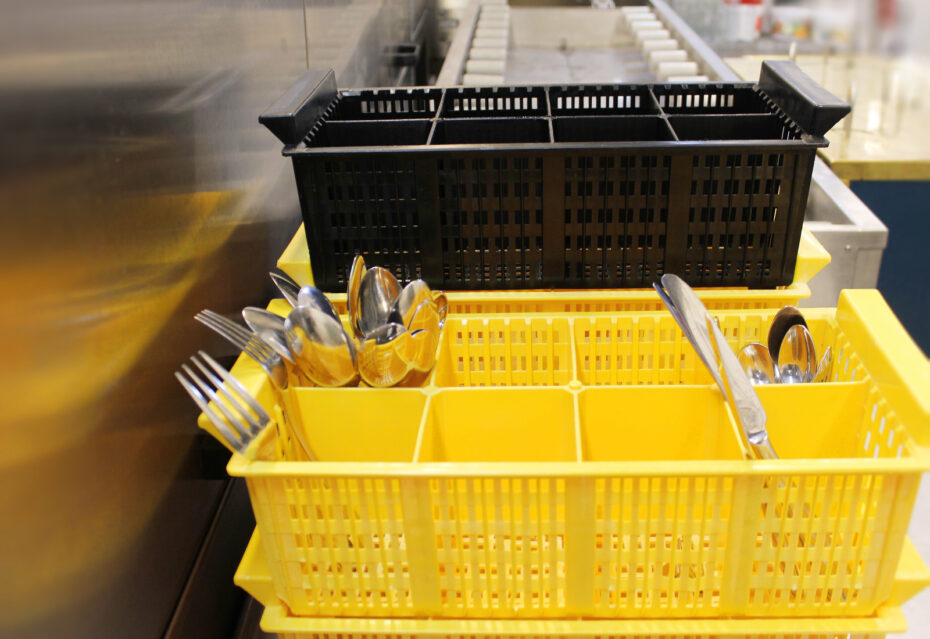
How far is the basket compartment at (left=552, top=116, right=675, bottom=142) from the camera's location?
120 centimetres

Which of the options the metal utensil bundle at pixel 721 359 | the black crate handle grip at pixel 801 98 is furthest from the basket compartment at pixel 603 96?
the metal utensil bundle at pixel 721 359

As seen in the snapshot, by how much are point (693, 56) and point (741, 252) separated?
2081 mm

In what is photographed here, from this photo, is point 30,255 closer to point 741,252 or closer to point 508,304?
point 508,304

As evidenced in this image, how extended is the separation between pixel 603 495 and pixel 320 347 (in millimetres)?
349

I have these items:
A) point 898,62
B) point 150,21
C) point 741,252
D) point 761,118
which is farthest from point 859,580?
point 898,62

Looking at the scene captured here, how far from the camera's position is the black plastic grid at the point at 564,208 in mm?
1022

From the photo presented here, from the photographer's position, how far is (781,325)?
971mm

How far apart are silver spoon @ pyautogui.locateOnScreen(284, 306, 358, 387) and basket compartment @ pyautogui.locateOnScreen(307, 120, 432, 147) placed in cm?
41

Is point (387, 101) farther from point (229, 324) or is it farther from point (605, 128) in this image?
point (229, 324)

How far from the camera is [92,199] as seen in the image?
0.72m

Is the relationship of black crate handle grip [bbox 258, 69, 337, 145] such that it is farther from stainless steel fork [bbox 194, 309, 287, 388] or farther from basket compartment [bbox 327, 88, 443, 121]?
stainless steel fork [bbox 194, 309, 287, 388]

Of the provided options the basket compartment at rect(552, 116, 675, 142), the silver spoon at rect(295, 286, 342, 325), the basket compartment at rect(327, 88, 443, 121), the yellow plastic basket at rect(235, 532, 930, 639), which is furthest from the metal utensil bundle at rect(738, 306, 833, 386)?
the basket compartment at rect(327, 88, 443, 121)

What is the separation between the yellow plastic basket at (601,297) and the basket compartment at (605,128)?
271 mm

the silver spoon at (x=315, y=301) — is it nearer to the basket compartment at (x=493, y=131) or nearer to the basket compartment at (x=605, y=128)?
the basket compartment at (x=493, y=131)
